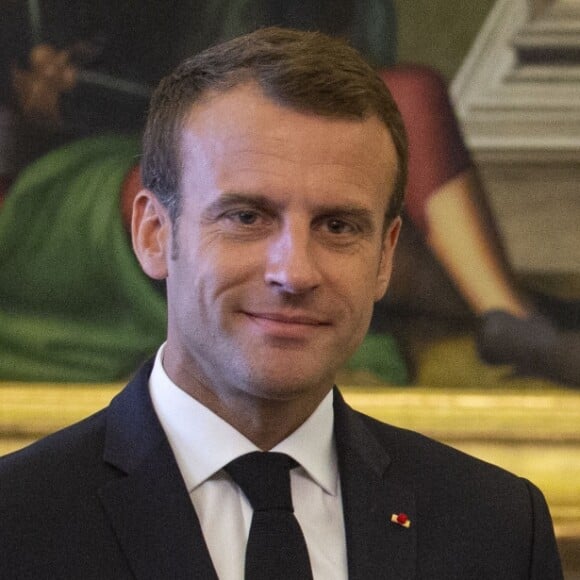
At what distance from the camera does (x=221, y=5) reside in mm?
3447

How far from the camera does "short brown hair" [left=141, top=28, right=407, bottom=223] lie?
201 cm

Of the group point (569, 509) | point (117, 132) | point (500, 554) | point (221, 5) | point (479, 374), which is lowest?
point (569, 509)

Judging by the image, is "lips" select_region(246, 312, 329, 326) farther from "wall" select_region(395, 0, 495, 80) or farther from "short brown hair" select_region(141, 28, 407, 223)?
"wall" select_region(395, 0, 495, 80)

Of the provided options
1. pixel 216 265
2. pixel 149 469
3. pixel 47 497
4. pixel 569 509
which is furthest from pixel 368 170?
pixel 569 509

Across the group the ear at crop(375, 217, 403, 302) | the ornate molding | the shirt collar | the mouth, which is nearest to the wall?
the ornate molding

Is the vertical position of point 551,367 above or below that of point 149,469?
below

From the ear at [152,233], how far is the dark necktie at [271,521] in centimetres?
37

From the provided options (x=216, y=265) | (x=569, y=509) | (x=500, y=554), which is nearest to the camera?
→ (x=216, y=265)

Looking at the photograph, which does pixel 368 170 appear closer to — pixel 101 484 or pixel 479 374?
pixel 101 484

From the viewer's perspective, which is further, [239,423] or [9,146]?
[9,146]

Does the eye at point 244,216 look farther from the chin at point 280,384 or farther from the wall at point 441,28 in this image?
the wall at point 441,28

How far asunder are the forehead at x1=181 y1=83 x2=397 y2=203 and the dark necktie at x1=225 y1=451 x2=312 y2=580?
48cm

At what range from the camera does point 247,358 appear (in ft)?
6.41

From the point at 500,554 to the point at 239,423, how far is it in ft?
1.85
